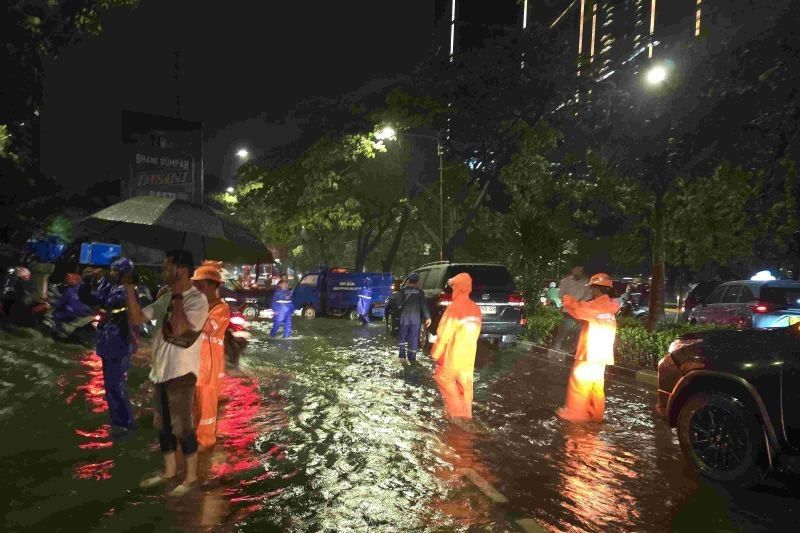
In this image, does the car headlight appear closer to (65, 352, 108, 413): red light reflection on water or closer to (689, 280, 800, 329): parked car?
(65, 352, 108, 413): red light reflection on water

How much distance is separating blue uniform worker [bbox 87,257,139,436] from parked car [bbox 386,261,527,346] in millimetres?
8284

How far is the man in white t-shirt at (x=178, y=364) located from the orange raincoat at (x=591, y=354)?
164 inches

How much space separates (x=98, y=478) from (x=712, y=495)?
15.8 feet

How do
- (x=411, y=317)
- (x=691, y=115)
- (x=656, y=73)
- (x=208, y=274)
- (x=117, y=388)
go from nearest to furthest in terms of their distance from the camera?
(x=208, y=274)
(x=117, y=388)
(x=411, y=317)
(x=656, y=73)
(x=691, y=115)

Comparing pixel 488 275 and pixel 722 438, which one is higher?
pixel 488 275

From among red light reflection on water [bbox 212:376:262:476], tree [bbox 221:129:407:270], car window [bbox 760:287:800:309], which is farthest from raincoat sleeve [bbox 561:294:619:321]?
tree [bbox 221:129:407:270]

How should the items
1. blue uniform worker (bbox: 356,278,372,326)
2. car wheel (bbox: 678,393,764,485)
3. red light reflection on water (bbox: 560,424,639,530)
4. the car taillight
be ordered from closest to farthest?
red light reflection on water (bbox: 560,424,639,530)
car wheel (bbox: 678,393,764,485)
the car taillight
blue uniform worker (bbox: 356,278,372,326)

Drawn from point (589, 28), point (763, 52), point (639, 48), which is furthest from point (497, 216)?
point (589, 28)

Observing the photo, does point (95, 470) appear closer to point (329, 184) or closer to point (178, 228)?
point (178, 228)

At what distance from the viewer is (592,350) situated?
7.62 metres

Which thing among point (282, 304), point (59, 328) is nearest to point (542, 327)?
point (282, 304)

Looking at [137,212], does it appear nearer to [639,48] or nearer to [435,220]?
[639,48]

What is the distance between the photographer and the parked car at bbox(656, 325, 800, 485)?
507 centimetres

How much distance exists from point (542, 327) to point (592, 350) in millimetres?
8637
